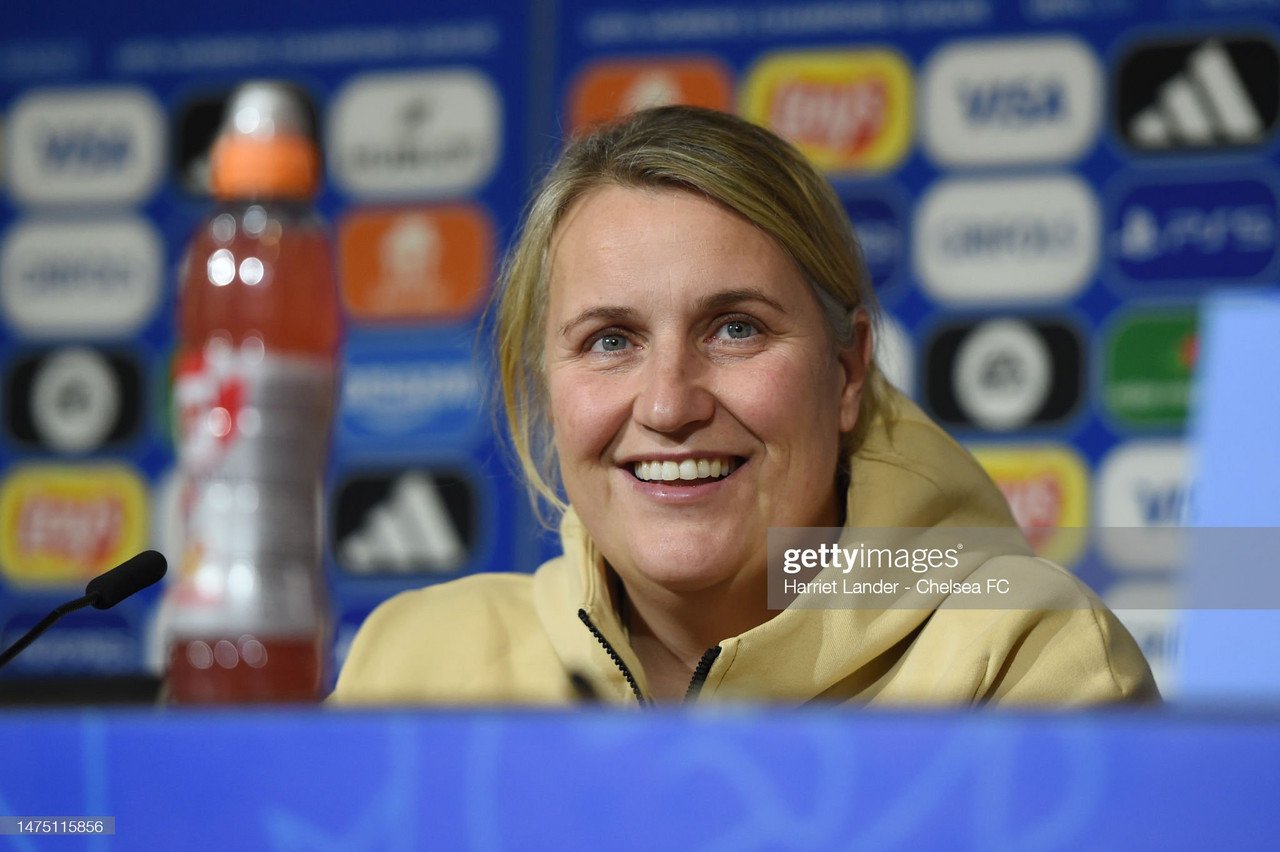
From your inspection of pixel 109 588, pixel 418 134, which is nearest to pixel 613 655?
pixel 109 588

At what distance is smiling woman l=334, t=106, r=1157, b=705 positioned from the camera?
1.13 metres

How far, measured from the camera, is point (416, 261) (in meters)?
2.63

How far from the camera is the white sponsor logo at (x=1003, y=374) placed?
93.4 inches

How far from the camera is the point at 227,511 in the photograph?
966 mm

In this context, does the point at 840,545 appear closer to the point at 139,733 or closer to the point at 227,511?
the point at 227,511

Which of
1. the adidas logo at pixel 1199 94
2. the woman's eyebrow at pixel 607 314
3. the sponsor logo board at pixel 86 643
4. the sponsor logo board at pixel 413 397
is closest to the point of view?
the woman's eyebrow at pixel 607 314

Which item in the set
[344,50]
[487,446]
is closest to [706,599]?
[487,446]

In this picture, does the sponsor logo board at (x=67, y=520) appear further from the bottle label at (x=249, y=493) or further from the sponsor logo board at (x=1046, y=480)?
the bottle label at (x=249, y=493)

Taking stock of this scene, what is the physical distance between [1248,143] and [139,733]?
6.65 feet

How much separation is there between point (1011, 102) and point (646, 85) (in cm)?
55

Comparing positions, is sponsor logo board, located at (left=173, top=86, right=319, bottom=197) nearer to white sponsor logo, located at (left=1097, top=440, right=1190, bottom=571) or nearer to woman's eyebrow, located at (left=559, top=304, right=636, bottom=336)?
white sponsor logo, located at (left=1097, top=440, right=1190, bottom=571)

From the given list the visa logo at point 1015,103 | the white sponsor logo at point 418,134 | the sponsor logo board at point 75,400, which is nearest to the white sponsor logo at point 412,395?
the white sponsor logo at point 418,134

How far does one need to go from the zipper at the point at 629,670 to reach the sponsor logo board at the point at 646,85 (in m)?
1.38

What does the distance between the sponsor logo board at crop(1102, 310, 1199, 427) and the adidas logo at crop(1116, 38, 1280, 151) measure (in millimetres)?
252
